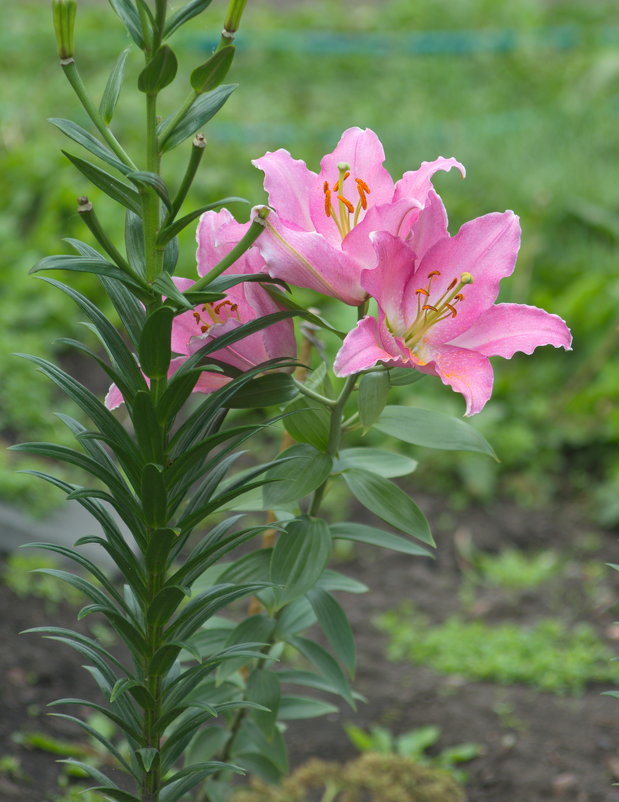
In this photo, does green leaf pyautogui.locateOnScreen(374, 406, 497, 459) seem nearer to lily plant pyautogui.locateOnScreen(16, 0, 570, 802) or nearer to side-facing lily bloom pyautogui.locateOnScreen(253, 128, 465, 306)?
lily plant pyautogui.locateOnScreen(16, 0, 570, 802)

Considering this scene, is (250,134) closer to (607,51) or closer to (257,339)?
(607,51)

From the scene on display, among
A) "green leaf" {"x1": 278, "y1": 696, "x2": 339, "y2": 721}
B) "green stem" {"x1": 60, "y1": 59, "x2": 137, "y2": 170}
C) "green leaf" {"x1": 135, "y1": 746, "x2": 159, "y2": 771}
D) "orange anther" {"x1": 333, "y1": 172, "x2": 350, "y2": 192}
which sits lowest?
"green leaf" {"x1": 135, "y1": 746, "x2": 159, "y2": 771}

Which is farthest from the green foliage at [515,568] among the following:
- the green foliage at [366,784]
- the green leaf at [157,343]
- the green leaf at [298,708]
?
the green leaf at [157,343]

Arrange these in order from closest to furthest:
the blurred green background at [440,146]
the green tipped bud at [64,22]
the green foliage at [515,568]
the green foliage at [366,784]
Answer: the green tipped bud at [64,22] < the green foliage at [366,784] < the green foliage at [515,568] < the blurred green background at [440,146]

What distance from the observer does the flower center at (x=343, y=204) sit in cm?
117

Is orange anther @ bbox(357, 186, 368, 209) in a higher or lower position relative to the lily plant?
higher

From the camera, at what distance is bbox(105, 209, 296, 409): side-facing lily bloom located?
1174 millimetres

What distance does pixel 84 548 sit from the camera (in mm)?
2533

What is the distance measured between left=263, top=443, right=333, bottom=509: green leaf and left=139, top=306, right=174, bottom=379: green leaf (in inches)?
7.9

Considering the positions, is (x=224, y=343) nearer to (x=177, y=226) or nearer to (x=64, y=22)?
(x=177, y=226)

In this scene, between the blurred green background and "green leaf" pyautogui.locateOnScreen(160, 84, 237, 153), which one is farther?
the blurred green background

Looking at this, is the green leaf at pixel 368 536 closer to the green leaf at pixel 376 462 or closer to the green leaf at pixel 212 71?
the green leaf at pixel 376 462

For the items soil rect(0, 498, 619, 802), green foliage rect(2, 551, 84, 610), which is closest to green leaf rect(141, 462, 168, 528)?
soil rect(0, 498, 619, 802)

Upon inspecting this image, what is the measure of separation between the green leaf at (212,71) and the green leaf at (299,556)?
537mm
